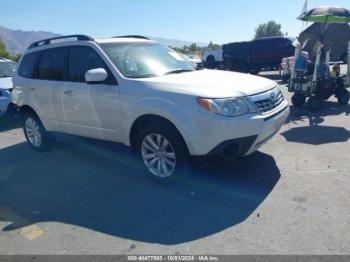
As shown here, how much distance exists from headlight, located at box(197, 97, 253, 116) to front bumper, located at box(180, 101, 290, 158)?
0.06 m

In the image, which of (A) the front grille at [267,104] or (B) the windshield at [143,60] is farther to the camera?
(B) the windshield at [143,60]

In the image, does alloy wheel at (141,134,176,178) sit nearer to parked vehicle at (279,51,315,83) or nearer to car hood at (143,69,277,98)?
car hood at (143,69,277,98)

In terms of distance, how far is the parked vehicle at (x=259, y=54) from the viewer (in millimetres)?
18750

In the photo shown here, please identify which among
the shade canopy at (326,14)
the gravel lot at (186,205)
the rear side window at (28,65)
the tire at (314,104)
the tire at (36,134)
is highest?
the shade canopy at (326,14)

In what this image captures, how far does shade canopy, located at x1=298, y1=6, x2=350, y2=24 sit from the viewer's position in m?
8.56

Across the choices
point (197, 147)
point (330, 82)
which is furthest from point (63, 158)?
point (330, 82)

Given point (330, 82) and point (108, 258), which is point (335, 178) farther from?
point (330, 82)


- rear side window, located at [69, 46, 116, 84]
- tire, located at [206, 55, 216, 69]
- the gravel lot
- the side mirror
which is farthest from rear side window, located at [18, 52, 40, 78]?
tire, located at [206, 55, 216, 69]

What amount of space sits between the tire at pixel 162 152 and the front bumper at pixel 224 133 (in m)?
0.17

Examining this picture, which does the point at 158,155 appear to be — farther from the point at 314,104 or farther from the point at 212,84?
the point at 314,104

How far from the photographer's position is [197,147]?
13.7ft

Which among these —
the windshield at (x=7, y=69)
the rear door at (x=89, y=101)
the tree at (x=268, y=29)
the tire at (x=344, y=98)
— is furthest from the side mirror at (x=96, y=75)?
the tree at (x=268, y=29)

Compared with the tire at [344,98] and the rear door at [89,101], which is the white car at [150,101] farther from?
the tire at [344,98]

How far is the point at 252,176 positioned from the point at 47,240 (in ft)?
8.51
